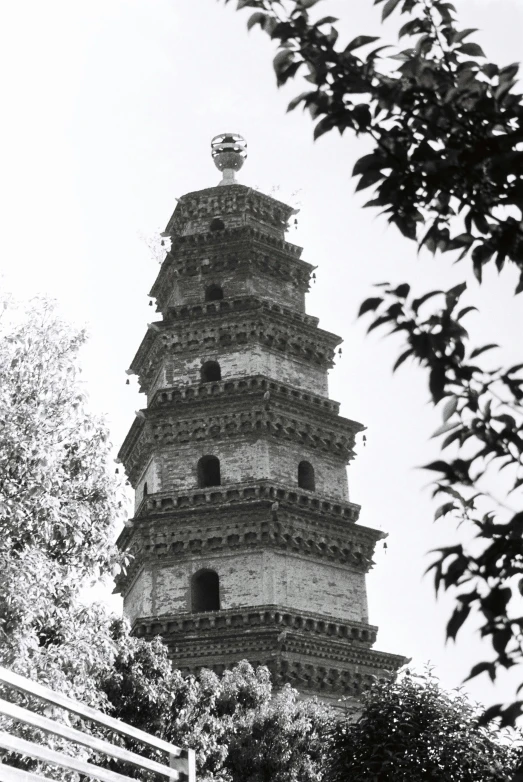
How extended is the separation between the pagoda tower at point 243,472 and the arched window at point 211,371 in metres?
0.04

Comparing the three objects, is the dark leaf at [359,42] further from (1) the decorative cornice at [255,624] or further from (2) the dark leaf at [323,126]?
(1) the decorative cornice at [255,624]

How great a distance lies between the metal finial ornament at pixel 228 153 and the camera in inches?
1389

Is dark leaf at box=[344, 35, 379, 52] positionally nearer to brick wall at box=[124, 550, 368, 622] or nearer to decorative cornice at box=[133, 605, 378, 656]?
decorative cornice at box=[133, 605, 378, 656]

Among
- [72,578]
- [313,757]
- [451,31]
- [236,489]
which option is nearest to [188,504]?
[236,489]

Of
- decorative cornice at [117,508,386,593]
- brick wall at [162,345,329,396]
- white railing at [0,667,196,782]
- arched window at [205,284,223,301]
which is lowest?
white railing at [0,667,196,782]

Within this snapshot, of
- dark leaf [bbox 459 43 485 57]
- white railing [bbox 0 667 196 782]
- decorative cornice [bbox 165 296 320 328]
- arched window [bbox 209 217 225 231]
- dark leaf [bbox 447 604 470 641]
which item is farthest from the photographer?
arched window [bbox 209 217 225 231]

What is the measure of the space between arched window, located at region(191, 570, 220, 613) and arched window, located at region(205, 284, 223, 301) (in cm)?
906

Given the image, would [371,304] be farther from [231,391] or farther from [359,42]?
[231,391]

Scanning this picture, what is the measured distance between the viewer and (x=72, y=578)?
1483cm

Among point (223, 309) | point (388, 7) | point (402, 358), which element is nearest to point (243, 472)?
point (223, 309)

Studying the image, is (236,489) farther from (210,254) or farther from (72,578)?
(72,578)

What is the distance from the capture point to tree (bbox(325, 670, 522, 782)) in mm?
17125

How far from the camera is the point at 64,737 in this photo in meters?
6.82

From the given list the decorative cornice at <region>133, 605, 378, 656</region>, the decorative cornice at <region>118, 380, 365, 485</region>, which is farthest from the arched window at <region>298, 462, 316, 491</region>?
the decorative cornice at <region>133, 605, 378, 656</region>
